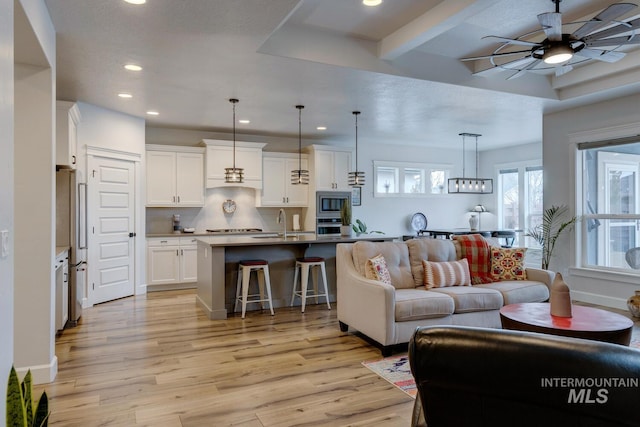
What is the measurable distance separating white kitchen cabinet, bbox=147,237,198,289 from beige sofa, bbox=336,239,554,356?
3.34 metres

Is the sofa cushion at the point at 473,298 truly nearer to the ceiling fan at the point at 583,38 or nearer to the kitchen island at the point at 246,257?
Result: the kitchen island at the point at 246,257

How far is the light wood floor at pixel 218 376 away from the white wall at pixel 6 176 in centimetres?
101

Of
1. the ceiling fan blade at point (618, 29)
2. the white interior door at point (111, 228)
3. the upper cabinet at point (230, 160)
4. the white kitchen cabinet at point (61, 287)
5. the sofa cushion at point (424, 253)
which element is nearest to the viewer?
the ceiling fan blade at point (618, 29)

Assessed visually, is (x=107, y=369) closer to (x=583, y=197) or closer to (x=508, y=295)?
(x=508, y=295)

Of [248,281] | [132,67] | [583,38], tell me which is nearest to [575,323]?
[583,38]

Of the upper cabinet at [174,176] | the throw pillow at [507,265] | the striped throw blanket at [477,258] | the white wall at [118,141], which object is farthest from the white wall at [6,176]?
the upper cabinet at [174,176]

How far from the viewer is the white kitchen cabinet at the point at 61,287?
154 inches

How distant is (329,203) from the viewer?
773cm

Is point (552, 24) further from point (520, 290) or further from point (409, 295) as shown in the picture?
point (520, 290)

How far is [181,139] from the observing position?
23.2 feet

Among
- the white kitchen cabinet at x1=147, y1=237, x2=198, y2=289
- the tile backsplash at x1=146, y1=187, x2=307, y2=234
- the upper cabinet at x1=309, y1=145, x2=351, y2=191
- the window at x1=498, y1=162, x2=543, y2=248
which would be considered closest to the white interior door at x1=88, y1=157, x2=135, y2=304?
the white kitchen cabinet at x1=147, y1=237, x2=198, y2=289

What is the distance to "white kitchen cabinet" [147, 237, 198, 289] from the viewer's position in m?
6.40

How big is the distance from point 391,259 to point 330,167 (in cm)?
386

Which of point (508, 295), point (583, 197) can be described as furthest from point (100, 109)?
point (583, 197)
